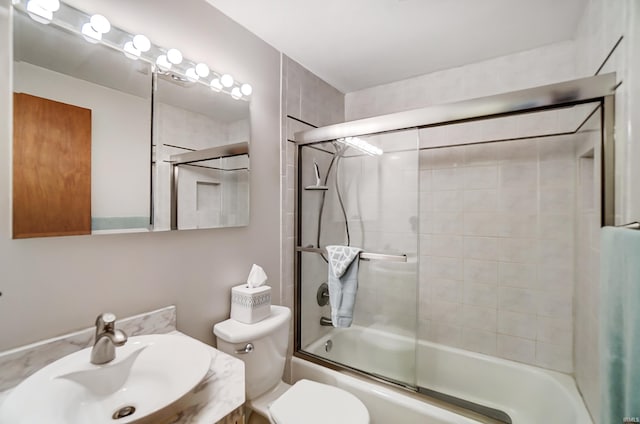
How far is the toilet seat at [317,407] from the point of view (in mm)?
1314

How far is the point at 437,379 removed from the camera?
2061mm

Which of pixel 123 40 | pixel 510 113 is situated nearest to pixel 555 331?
pixel 510 113

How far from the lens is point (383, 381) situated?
5.50ft

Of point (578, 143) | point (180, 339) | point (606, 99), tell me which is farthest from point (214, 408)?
point (578, 143)

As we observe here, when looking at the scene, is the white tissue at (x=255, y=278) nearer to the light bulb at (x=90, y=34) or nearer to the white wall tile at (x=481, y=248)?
the light bulb at (x=90, y=34)

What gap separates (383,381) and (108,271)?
152 cm

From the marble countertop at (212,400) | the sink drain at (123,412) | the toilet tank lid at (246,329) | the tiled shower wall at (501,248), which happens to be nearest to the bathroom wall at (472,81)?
the tiled shower wall at (501,248)

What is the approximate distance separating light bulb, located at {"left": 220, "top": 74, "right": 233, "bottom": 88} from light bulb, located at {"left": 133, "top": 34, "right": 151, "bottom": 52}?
372 mm

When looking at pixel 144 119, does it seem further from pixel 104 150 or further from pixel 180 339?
pixel 180 339

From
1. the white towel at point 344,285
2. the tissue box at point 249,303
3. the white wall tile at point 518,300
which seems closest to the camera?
the tissue box at point 249,303

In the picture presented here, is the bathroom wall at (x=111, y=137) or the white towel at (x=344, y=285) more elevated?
the bathroom wall at (x=111, y=137)

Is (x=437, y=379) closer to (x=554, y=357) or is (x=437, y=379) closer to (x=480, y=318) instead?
(x=480, y=318)

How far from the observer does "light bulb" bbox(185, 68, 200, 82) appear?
140cm

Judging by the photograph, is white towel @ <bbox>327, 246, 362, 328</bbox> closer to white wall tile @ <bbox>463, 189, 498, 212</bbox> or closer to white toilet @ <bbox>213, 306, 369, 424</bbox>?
white toilet @ <bbox>213, 306, 369, 424</bbox>
